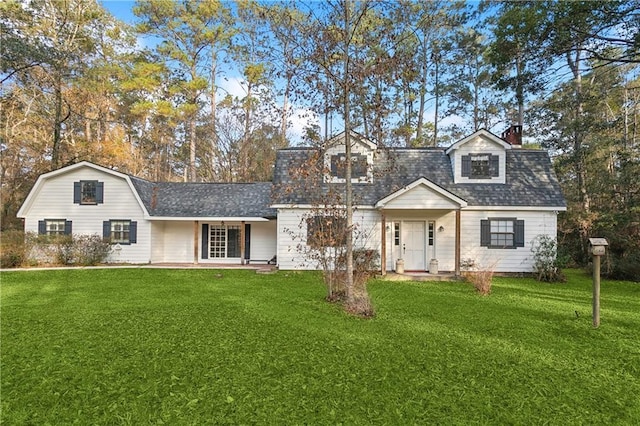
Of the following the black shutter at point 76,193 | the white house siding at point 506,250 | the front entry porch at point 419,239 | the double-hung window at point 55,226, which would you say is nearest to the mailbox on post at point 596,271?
the front entry porch at point 419,239

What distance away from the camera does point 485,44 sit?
22.2 meters

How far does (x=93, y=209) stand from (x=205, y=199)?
186 inches

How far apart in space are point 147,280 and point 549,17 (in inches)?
561

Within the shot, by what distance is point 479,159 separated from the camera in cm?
1376

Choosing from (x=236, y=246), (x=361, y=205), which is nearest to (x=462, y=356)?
(x=361, y=205)

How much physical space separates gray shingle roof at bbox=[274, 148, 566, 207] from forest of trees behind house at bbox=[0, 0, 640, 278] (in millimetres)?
1733

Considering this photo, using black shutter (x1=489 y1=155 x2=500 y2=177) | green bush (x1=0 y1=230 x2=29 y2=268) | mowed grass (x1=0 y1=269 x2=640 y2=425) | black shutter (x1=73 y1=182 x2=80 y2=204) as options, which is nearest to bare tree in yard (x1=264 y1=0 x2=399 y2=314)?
mowed grass (x1=0 y1=269 x2=640 y2=425)

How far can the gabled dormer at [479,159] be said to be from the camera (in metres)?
13.6

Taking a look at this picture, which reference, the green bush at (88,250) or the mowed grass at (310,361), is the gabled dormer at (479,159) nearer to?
the mowed grass at (310,361)

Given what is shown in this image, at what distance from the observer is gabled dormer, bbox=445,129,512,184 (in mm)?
13562

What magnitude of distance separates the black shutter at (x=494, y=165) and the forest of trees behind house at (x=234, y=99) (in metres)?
2.64

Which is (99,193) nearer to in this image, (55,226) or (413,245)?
(55,226)

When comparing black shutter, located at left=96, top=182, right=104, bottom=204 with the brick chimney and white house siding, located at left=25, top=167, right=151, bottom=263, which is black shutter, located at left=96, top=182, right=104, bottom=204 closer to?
white house siding, located at left=25, top=167, right=151, bottom=263

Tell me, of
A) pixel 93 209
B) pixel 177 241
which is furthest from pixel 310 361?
pixel 93 209
